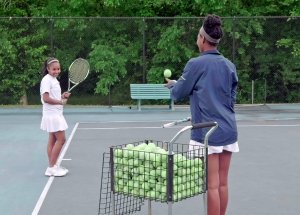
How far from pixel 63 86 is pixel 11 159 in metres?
7.51

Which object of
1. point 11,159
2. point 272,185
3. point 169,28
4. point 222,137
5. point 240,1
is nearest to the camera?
point 222,137

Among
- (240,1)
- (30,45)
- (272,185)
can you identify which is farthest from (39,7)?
(272,185)

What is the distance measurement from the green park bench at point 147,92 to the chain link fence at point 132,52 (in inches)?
24.6

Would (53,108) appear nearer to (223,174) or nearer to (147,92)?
(223,174)

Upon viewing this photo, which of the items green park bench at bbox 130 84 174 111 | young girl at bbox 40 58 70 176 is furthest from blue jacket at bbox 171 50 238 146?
green park bench at bbox 130 84 174 111

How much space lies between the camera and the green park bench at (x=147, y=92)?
1569 centimetres

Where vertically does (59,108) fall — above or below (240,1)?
below

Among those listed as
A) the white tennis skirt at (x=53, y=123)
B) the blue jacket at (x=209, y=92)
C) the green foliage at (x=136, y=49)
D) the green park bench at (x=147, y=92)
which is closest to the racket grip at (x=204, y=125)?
the blue jacket at (x=209, y=92)

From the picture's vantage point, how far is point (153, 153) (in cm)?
411

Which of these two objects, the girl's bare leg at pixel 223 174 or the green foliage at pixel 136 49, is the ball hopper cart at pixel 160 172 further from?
the green foliage at pixel 136 49

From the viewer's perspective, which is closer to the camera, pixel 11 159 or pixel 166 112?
pixel 11 159

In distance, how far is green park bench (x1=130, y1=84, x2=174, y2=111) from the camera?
618 inches

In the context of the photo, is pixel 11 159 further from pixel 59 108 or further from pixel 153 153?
pixel 153 153

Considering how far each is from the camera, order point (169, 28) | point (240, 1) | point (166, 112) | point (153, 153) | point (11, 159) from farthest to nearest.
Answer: point (240, 1) → point (169, 28) → point (166, 112) → point (11, 159) → point (153, 153)
